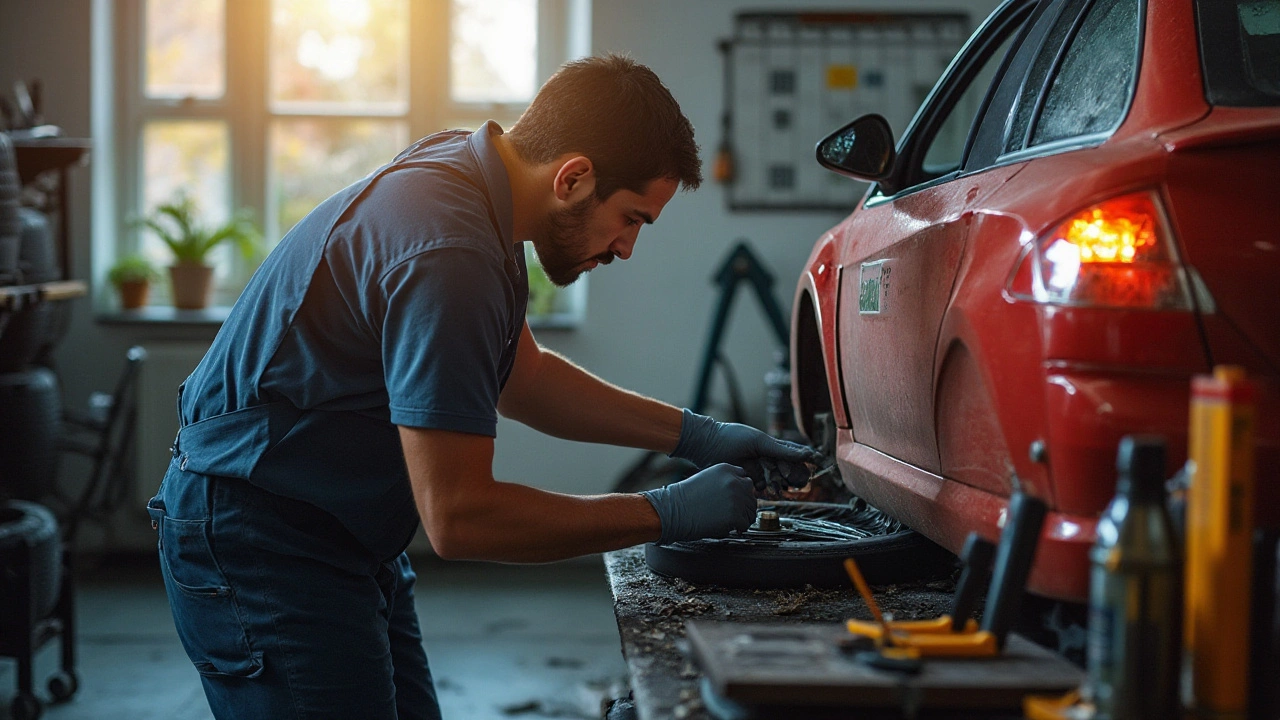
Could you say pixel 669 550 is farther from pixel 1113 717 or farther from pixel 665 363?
pixel 665 363

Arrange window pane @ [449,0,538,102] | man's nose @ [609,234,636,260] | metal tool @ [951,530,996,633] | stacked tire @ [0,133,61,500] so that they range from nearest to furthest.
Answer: metal tool @ [951,530,996,633], man's nose @ [609,234,636,260], stacked tire @ [0,133,61,500], window pane @ [449,0,538,102]

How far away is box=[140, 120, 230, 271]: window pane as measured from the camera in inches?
216

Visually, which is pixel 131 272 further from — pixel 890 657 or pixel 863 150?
pixel 890 657

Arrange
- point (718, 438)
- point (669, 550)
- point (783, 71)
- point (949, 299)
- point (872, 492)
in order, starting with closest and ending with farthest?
point (949, 299), point (669, 550), point (872, 492), point (718, 438), point (783, 71)

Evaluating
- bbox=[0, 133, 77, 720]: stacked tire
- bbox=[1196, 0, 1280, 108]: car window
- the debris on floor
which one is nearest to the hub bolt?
bbox=[1196, 0, 1280, 108]: car window

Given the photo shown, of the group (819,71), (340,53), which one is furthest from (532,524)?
(340,53)

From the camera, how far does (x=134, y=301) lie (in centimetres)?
530

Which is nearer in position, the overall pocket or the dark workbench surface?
the dark workbench surface

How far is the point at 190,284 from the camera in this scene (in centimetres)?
527

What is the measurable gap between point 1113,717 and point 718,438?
115 cm

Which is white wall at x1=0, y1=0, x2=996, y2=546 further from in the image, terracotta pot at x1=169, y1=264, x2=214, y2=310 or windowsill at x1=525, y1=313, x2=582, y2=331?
terracotta pot at x1=169, y1=264, x2=214, y2=310

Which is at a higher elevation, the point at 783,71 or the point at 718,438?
the point at 783,71

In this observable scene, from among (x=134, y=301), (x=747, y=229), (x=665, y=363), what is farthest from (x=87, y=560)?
(x=747, y=229)

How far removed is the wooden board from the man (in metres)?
0.48
